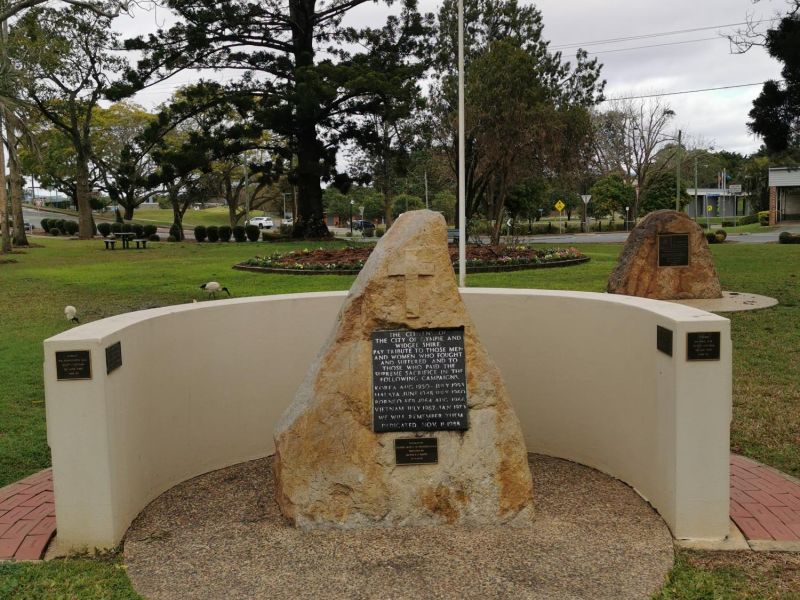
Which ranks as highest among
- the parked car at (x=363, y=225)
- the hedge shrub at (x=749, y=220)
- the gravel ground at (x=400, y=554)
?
A: the parked car at (x=363, y=225)

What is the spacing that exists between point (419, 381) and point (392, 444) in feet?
1.42

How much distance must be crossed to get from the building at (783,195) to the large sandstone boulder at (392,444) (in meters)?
48.6

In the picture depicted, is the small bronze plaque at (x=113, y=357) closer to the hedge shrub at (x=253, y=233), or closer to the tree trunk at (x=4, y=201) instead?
the tree trunk at (x=4, y=201)

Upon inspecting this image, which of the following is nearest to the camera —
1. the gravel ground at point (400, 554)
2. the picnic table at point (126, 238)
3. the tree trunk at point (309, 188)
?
the gravel ground at point (400, 554)

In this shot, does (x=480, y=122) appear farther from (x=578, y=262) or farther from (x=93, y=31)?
(x=93, y=31)

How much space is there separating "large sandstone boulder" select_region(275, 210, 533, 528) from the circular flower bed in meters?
13.5

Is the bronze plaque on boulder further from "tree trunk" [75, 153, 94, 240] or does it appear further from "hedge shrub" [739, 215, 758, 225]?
"hedge shrub" [739, 215, 758, 225]

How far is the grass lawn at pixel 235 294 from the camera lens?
4.11 m

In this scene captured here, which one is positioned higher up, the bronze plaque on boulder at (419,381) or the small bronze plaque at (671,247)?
the small bronze plaque at (671,247)

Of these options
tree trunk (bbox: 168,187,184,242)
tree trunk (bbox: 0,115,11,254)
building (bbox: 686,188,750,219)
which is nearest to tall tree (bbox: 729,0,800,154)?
tree trunk (bbox: 0,115,11,254)

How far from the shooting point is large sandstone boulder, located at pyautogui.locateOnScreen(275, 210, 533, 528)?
4.75 meters

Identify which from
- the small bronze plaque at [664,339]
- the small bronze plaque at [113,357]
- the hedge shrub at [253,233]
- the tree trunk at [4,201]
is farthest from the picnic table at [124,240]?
the small bronze plaque at [664,339]

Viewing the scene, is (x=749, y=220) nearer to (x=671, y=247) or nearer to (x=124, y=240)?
(x=124, y=240)

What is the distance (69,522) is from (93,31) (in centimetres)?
3523
